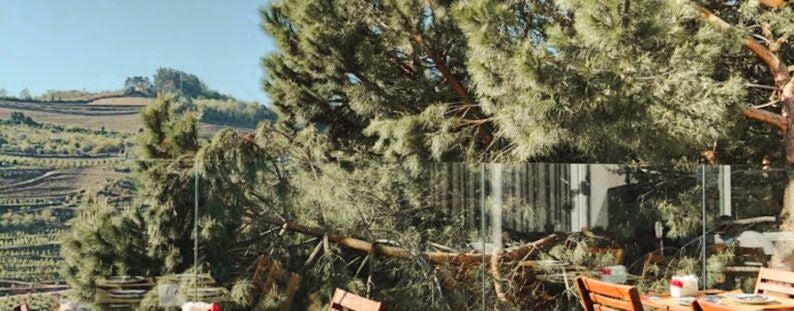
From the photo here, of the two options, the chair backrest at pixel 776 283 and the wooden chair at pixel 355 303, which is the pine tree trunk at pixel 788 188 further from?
the wooden chair at pixel 355 303

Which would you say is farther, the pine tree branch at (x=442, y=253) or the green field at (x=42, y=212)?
the pine tree branch at (x=442, y=253)

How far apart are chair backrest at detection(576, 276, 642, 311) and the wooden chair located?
146 centimetres

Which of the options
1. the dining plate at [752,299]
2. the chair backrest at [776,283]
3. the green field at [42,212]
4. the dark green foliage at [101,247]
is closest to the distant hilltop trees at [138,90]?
the green field at [42,212]

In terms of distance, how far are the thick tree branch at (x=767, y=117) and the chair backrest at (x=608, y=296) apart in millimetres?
3092

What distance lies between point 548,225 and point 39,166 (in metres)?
4.06

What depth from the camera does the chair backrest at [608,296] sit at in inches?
177

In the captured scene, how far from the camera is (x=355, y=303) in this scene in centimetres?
416

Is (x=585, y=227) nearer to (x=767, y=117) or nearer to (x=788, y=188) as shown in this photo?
(x=767, y=117)

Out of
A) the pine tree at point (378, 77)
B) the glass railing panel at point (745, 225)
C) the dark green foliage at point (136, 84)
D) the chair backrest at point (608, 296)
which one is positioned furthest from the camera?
→ the dark green foliage at point (136, 84)

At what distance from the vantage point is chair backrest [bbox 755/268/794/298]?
559cm

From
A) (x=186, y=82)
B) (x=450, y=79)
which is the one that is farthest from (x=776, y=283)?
(x=186, y=82)

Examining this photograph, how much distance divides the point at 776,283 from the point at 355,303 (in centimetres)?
328

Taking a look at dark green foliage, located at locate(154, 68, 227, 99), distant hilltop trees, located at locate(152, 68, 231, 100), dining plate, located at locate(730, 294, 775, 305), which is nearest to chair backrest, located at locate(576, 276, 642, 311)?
dining plate, located at locate(730, 294, 775, 305)

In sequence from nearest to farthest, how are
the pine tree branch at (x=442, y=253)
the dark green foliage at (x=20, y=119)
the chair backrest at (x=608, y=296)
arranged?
the chair backrest at (x=608, y=296) < the pine tree branch at (x=442, y=253) < the dark green foliage at (x=20, y=119)
